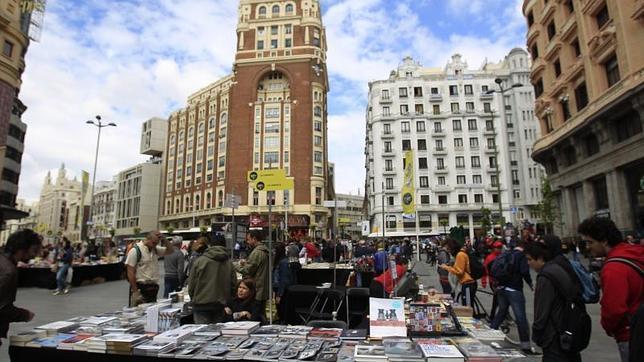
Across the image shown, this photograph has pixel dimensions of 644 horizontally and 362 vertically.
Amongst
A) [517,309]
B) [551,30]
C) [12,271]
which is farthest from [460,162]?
[12,271]

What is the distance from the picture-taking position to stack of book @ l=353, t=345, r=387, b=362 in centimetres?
317

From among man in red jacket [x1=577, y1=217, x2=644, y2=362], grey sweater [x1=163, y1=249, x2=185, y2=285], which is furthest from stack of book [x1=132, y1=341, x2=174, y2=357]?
grey sweater [x1=163, y1=249, x2=185, y2=285]

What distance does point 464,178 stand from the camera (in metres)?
57.2

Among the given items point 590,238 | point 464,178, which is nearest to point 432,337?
point 590,238

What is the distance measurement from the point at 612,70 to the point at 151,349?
83.0 ft

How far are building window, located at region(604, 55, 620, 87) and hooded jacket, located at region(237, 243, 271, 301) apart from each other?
73.4 feet

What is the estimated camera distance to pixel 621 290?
284 cm

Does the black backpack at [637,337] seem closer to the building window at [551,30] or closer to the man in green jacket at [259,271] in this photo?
the man in green jacket at [259,271]

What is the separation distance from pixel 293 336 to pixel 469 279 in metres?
6.02

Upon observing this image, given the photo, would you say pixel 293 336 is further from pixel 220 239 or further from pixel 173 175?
pixel 173 175

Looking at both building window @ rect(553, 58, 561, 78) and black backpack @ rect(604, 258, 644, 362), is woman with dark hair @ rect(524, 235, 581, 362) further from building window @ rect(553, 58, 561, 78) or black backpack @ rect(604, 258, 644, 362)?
building window @ rect(553, 58, 561, 78)

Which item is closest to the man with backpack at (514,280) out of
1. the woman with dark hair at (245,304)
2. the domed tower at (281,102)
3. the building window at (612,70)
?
the woman with dark hair at (245,304)

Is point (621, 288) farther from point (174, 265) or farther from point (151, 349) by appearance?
point (174, 265)

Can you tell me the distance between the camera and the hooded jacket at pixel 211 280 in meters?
4.97
